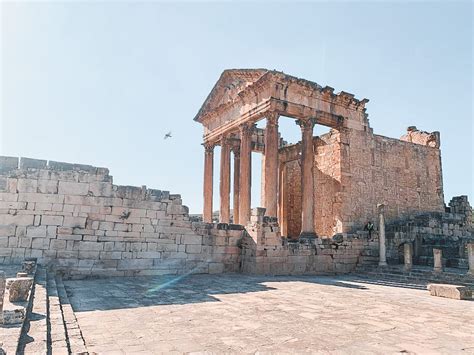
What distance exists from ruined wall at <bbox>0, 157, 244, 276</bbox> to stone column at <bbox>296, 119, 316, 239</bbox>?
4.94m

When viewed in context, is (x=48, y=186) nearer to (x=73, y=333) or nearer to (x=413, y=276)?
(x=73, y=333)

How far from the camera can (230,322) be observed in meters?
5.13

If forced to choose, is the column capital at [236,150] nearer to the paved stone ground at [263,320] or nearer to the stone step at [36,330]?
the paved stone ground at [263,320]

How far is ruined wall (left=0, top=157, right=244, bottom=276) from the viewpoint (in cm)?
923

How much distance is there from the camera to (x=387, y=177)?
1900 cm

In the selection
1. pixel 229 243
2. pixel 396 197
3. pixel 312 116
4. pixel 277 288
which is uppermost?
pixel 312 116

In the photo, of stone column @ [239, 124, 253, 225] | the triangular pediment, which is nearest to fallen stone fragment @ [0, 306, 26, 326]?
stone column @ [239, 124, 253, 225]

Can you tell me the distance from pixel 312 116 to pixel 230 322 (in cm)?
1257

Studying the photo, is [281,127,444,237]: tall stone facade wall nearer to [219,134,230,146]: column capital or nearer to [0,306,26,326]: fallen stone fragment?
[219,134,230,146]: column capital

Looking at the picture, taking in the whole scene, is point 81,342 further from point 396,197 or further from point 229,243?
point 396,197

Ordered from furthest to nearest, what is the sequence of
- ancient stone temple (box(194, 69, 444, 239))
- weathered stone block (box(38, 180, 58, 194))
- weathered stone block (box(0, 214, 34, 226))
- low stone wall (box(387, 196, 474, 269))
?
1. ancient stone temple (box(194, 69, 444, 239))
2. low stone wall (box(387, 196, 474, 269))
3. weathered stone block (box(38, 180, 58, 194))
4. weathered stone block (box(0, 214, 34, 226))

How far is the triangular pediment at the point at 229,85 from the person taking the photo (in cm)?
1588

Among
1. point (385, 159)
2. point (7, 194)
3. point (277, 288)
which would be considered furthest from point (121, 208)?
point (385, 159)

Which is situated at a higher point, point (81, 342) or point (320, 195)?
point (320, 195)
